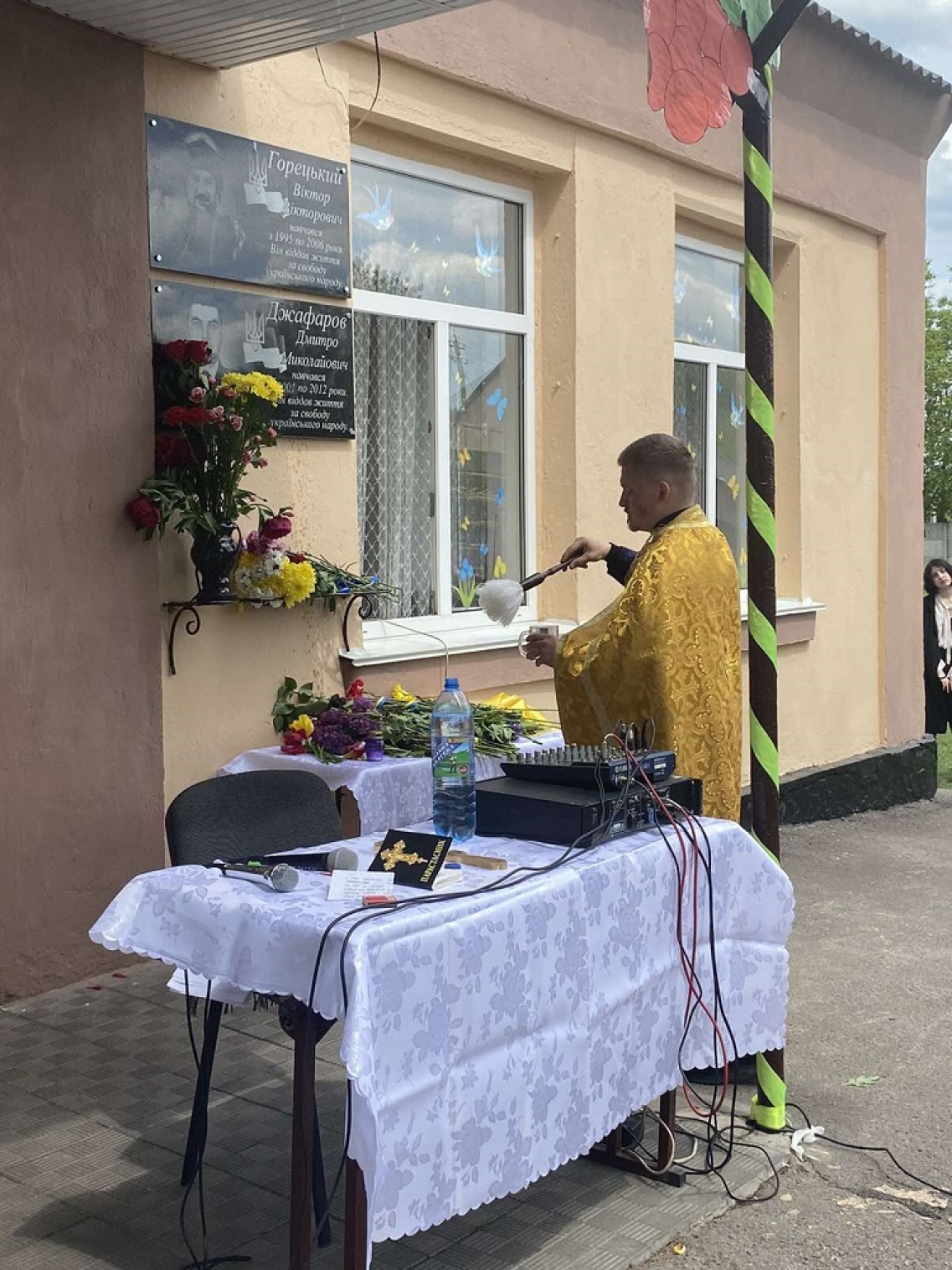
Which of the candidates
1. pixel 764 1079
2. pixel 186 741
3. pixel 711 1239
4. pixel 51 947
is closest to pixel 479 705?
pixel 186 741

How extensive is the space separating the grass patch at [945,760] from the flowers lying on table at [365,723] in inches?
229

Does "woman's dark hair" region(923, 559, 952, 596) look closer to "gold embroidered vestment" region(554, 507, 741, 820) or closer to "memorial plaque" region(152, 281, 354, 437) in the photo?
"memorial plaque" region(152, 281, 354, 437)

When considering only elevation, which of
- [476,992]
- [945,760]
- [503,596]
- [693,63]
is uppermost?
[693,63]

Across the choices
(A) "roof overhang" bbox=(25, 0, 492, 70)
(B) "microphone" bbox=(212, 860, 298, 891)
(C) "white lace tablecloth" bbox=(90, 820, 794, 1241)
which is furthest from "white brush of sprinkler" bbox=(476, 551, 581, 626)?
(A) "roof overhang" bbox=(25, 0, 492, 70)

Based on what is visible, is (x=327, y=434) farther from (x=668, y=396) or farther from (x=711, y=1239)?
(x=711, y=1239)

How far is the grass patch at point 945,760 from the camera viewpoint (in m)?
11.4

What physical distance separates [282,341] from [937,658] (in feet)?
24.6

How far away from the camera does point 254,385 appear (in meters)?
5.29

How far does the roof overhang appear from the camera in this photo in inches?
193

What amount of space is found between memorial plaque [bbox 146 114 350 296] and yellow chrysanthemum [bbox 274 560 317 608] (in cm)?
118

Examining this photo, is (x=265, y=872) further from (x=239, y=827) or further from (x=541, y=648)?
(x=541, y=648)

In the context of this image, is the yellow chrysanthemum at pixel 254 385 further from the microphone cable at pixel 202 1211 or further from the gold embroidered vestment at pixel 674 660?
the microphone cable at pixel 202 1211

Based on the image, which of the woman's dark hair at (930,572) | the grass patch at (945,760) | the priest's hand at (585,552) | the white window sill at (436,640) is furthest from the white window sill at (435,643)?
the woman's dark hair at (930,572)

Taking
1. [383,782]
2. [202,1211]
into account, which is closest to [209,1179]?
[202,1211]
